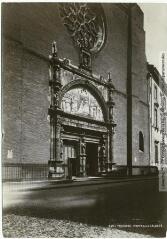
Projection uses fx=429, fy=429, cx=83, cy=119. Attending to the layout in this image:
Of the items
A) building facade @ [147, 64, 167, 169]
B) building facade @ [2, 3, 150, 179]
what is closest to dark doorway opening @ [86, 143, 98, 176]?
building facade @ [2, 3, 150, 179]

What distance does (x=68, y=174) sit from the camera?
12.9 meters

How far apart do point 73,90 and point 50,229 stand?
6538mm

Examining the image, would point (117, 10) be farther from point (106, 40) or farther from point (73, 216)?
point (73, 216)

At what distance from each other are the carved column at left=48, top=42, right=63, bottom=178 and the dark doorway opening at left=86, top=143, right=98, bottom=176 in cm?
224

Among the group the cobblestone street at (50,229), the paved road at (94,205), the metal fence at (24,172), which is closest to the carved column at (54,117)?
the metal fence at (24,172)

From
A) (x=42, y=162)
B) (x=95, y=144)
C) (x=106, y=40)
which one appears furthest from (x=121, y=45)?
(x=42, y=162)

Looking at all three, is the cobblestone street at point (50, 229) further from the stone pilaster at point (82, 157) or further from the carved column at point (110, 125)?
the carved column at point (110, 125)

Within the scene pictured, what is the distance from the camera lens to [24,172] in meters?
10.8

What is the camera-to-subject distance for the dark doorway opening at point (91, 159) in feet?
48.4

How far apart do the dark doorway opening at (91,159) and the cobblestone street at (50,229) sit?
588 centimetres

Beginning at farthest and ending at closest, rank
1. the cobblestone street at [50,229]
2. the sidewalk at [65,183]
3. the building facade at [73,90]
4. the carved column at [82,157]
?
the carved column at [82,157] → the building facade at [73,90] → the sidewalk at [65,183] → the cobblestone street at [50,229]

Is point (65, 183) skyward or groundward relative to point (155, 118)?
groundward

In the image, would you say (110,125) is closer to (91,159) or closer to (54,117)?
(91,159)

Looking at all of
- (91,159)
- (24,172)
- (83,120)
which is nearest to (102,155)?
(91,159)
